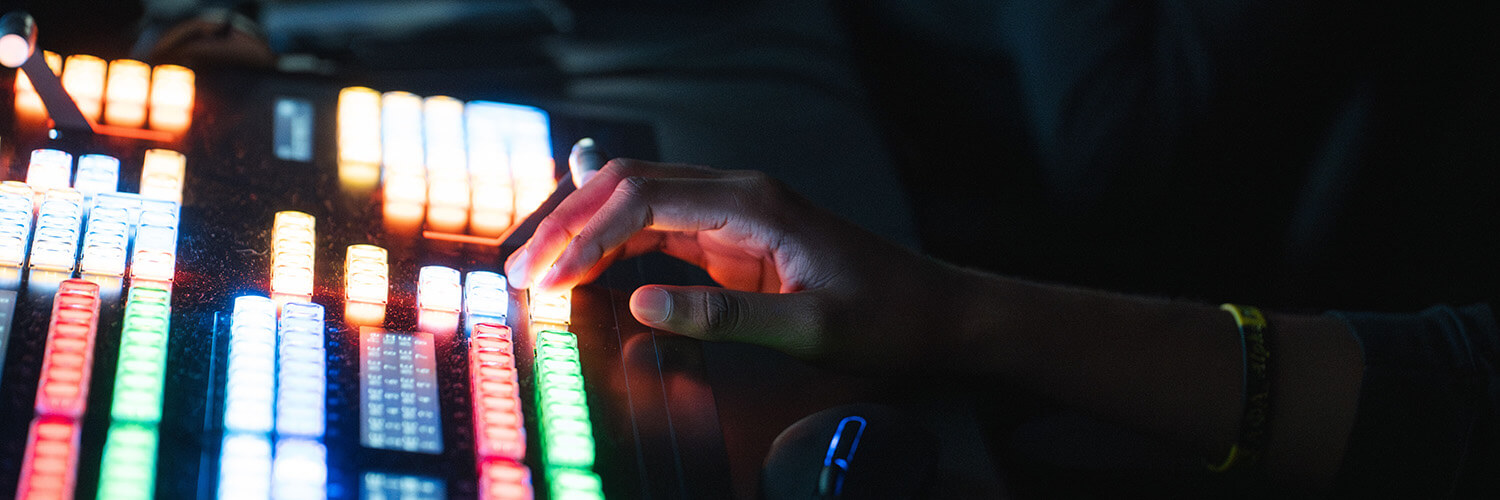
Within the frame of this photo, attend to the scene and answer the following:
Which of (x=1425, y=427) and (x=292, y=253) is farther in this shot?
(x=1425, y=427)

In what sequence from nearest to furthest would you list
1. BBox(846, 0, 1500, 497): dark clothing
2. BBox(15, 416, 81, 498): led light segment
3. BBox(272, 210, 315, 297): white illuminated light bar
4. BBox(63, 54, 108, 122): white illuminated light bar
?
BBox(15, 416, 81, 498): led light segment → BBox(272, 210, 315, 297): white illuminated light bar → BBox(63, 54, 108, 122): white illuminated light bar → BBox(846, 0, 1500, 497): dark clothing

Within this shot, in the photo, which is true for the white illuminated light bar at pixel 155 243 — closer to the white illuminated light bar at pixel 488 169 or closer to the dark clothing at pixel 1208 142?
the white illuminated light bar at pixel 488 169

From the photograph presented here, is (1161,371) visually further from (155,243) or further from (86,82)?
(86,82)

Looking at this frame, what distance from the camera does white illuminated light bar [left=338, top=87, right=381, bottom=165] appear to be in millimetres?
968

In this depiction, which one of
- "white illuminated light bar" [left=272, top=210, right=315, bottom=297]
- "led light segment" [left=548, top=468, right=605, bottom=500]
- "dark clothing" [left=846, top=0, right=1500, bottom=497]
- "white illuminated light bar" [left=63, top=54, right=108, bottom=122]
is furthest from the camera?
"dark clothing" [left=846, top=0, right=1500, bottom=497]

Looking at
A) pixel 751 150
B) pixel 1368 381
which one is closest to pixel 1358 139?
pixel 1368 381

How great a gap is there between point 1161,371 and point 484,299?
58 centimetres

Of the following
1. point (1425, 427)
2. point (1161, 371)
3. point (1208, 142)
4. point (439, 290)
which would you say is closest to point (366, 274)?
point (439, 290)

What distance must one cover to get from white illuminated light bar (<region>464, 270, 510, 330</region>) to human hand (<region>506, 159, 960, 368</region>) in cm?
2

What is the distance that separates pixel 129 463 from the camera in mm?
592

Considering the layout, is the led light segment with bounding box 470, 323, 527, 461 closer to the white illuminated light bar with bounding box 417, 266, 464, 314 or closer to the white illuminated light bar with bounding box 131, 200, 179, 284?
the white illuminated light bar with bounding box 417, 266, 464, 314

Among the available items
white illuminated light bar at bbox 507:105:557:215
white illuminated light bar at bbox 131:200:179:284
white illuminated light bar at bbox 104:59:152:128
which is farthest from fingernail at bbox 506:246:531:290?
white illuminated light bar at bbox 104:59:152:128

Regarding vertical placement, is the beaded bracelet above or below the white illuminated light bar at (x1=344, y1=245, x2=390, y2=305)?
below

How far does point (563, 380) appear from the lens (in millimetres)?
756
